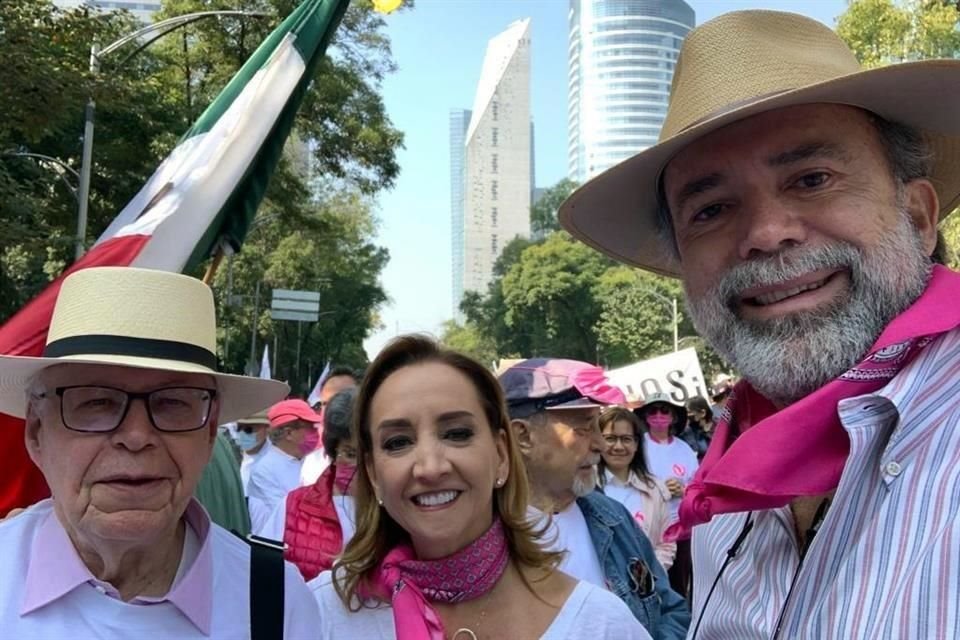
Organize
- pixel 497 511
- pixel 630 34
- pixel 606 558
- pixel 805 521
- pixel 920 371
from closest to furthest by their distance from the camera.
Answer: pixel 920 371, pixel 805 521, pixel 497 511, pixel 606 558, pixel 630 34

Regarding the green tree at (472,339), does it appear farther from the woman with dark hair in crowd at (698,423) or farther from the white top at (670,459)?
the white top at (670,459)

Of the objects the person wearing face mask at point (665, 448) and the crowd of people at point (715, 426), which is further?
the person wearing face mask at point (665, 448)

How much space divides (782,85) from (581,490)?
7.75 feet

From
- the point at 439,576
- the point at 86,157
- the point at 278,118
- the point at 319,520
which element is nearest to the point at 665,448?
the point at 319,520

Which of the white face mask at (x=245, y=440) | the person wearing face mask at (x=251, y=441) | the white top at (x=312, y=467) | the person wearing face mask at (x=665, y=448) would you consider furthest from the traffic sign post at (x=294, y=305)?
the white top at (x=312, y=467)

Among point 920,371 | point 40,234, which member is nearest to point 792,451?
point 920,371

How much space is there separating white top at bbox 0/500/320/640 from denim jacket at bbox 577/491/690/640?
5.20 ft

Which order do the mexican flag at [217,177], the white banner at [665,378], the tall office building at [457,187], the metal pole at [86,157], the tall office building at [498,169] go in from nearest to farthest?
1. the mexican flag at [217,177]
2. the metal pole at [86,157]
3. the white banner at [665,378]
4. the tall office building at [498,169]
5. the tall office building at [457,187]

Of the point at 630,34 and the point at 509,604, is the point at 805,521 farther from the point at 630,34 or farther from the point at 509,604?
the point at 630,34

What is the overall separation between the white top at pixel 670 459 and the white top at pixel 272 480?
307 centimetres

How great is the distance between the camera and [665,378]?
43.2ft

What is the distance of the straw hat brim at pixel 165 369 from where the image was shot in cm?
195

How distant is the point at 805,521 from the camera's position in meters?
1.82

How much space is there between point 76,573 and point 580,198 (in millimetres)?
1562
